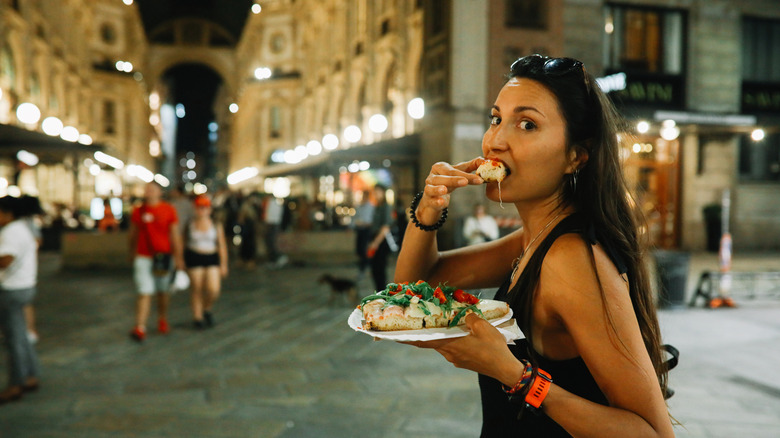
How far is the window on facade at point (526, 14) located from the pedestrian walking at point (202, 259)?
11111 millimetres

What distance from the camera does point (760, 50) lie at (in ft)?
63.6

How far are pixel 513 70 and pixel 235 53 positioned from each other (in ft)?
266

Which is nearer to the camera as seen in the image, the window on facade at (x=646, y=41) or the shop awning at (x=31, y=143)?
the shop awning at (x=31, y=143)

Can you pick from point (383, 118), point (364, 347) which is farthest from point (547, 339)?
point (383, 118)

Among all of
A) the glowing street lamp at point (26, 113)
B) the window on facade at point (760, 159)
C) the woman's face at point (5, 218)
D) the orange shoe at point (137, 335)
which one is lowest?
the orange shoe at point (137, 335)

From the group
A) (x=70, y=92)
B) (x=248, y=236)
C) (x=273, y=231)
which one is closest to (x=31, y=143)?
(x=248, y=236)

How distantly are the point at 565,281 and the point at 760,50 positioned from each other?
72.3ft

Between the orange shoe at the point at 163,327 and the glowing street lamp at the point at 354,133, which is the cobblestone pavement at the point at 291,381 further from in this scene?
the glowing street lamp at the point at 354,133

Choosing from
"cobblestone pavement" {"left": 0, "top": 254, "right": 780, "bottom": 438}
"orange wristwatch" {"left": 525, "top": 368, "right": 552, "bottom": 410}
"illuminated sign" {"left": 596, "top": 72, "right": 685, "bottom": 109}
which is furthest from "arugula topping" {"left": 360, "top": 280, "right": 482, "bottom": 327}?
"illuminated sign" {"left": 596, "top": 72, "right": 685, "bottom": 109}

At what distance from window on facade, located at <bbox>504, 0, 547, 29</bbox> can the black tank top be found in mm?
16124

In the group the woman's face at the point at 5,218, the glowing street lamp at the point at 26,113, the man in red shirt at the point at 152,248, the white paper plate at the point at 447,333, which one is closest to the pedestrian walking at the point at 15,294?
the woman's face at the point at 5,218

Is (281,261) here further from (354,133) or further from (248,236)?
(354,133)

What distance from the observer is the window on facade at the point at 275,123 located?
51.4 m

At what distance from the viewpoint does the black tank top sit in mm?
1458
